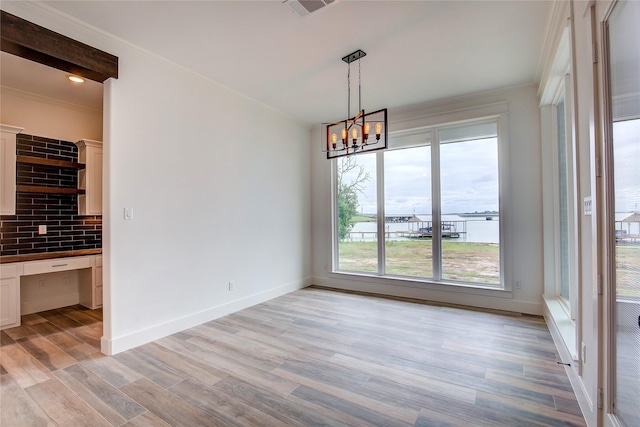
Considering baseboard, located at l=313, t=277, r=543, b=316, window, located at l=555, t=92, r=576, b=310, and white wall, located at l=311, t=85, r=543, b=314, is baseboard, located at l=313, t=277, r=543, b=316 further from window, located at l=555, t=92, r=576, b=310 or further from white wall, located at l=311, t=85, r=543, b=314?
window, located at l=555, t=92, r=576, b=310

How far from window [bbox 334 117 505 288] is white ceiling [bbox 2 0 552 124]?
891 mm

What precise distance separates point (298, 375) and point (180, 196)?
229 centimetres

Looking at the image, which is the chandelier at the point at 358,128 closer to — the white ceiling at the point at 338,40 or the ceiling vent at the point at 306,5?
the white ceiling at the point at 338,40

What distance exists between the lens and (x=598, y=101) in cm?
155

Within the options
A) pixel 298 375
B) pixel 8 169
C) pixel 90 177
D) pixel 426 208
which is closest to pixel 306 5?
pixel 298 375

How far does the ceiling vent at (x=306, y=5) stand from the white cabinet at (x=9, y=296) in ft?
13.9

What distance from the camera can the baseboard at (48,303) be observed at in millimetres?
3865

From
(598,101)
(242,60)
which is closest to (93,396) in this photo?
(242,60)

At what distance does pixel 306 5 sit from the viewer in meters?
2.26

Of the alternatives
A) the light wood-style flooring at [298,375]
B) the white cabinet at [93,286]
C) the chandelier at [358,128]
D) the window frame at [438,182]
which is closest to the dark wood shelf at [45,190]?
the white cabinet at [93,286]

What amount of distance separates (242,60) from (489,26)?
95.8 inches

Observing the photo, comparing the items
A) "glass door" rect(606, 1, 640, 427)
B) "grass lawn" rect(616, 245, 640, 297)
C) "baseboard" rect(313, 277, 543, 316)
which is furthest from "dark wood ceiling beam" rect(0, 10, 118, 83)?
"baseboard" rect(313, 277, 543, 316)

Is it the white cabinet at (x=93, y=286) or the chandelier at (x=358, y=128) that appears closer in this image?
the chandelier at (x=358, y=128)

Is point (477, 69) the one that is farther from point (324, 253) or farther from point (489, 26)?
point (324, 253)
